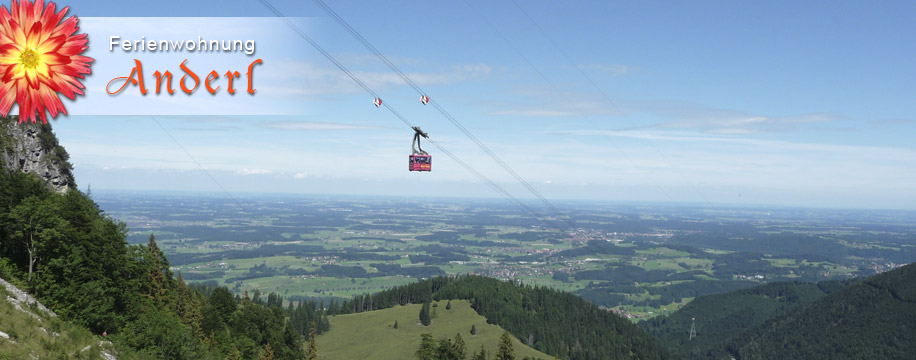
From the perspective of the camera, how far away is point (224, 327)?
7412cm

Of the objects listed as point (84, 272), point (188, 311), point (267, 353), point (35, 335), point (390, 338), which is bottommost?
point (390, 338)

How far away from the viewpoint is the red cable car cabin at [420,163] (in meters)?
40.5

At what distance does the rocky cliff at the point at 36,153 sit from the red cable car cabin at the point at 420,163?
62.5 metres

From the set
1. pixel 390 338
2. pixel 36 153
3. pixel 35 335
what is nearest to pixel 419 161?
pixel 35 335

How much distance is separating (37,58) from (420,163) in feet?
107

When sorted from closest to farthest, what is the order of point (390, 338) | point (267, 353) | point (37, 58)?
point (37, 58) < point (267, 353) < point (390, 338)

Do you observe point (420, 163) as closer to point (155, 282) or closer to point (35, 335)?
point (35, 335)

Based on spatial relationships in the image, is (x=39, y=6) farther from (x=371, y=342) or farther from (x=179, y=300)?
(x=371, y=342)

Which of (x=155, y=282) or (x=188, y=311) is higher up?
(x=155, y=282)

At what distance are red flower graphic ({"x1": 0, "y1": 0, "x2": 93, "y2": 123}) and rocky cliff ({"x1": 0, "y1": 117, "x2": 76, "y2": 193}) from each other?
7981cm

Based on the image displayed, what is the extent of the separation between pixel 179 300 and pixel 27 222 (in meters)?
28.1

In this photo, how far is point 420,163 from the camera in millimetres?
40938

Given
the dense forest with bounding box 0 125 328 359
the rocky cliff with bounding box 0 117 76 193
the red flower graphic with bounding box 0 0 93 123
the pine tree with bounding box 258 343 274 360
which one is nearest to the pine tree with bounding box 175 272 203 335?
the dense forest with bounding box 0 125 328 359

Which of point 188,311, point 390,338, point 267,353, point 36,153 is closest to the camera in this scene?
point 188,311
